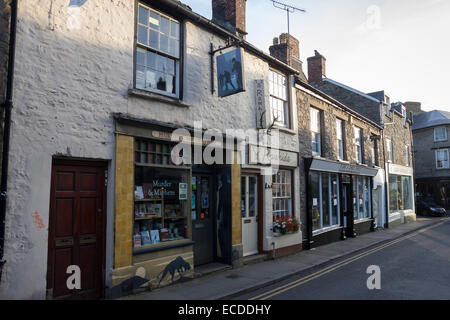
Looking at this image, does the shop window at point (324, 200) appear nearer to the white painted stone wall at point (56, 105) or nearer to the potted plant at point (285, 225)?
the potted plant at point (285, 225)

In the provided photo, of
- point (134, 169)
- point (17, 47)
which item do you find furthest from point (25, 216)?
point (17, 47)

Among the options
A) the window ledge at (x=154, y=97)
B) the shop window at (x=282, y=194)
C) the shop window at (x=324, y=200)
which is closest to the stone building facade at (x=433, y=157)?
the shop window at (x=324, y=200)

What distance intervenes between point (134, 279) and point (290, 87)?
8873 mm

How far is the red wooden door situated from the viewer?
5820mm

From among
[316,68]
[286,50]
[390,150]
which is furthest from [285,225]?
[390,150]

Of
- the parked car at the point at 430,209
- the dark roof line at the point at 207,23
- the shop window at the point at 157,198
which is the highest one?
the dark roof line at the point at 207,23

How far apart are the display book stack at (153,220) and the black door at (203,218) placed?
95 centimetres

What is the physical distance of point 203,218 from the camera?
9.12 meters

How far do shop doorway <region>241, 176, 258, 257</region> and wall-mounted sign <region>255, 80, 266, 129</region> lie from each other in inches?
68.7

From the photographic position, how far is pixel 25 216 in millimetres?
5328

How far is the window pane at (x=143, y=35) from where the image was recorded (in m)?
7.40

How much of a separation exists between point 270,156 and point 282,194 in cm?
167

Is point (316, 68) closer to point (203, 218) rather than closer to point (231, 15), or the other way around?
point (231, 15)
